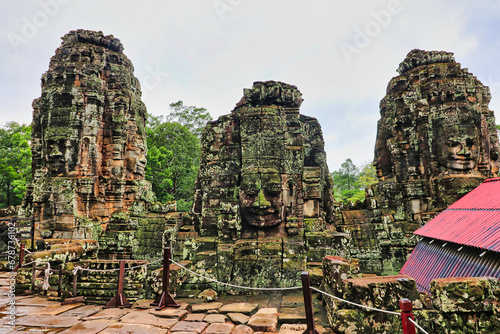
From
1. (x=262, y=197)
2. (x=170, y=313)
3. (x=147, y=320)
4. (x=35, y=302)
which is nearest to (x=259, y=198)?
(x=262, y=197)

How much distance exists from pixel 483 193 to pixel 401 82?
285 inches

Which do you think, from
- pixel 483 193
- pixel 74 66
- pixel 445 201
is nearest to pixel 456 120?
pixel 445 201

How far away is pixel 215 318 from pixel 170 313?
0.73 meters

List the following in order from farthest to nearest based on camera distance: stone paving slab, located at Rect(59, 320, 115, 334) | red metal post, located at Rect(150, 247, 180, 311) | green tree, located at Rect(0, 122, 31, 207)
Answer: green tree, located at Rect(0, 122, 31, 207), red metal post, located at Rect(150, 247, 180, 311), stone paving slab, located at Rect(59, 320, 115, 334)

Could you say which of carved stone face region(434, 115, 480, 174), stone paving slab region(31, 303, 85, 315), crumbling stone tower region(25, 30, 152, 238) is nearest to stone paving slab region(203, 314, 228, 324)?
stone paving slab region(31, 303, 85, 315)

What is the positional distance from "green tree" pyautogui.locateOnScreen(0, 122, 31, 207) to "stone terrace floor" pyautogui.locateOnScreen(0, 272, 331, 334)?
19373 millimetres

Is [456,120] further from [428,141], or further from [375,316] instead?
[375,316]

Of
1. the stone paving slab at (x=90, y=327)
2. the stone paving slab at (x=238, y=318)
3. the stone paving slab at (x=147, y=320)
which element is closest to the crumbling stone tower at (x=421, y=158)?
the stone paving slab at (x=238, y=318)

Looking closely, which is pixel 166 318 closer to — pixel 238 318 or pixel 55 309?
pixel 238 318

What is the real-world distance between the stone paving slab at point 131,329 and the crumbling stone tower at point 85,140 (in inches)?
317

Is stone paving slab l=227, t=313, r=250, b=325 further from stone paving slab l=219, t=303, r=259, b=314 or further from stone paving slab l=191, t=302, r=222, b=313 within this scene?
stone paving slab l=191, t=302, r=222, b=313

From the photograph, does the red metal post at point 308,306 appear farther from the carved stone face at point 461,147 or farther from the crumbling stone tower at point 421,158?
the carved stone face at point 461,147

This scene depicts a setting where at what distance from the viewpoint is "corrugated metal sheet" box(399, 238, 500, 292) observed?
494 cm

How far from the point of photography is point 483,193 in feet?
24.4
